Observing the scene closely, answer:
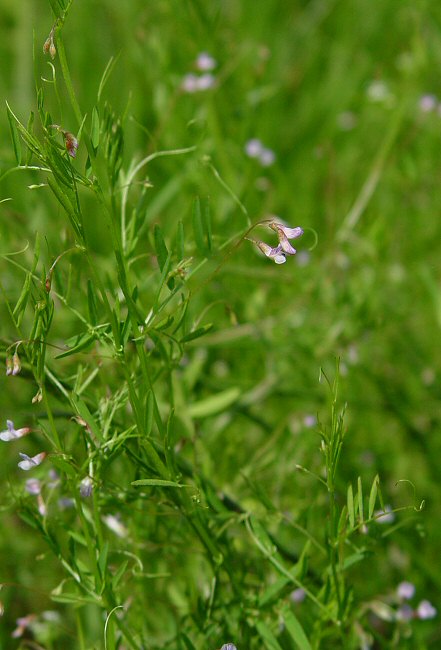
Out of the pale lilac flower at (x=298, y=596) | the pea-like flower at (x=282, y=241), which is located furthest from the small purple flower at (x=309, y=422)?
the pea-like flower at (x=282, y=241)

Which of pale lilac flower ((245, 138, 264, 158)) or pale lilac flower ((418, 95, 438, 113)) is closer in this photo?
pale lilac flower ((245, 138, 264, 158))

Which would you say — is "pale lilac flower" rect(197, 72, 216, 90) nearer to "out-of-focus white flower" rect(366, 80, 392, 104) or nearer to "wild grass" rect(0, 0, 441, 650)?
"wild grass" rect(0, 0, 441, 650)

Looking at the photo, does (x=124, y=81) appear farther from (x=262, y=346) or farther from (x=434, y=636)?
(x=434, y=636)

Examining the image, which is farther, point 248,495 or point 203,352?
point 203,352

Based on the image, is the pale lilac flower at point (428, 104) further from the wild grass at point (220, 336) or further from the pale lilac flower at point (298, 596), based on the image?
the pale lilac flower at point (298, 596)

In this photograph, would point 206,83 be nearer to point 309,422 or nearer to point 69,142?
point 309,422

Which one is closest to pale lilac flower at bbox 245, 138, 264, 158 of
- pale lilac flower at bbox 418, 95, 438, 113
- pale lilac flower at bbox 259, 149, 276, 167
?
pale lilac flower at bbox 259, 149, 276, 167

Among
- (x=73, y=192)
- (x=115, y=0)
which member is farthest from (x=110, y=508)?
(x=115, y=0)
